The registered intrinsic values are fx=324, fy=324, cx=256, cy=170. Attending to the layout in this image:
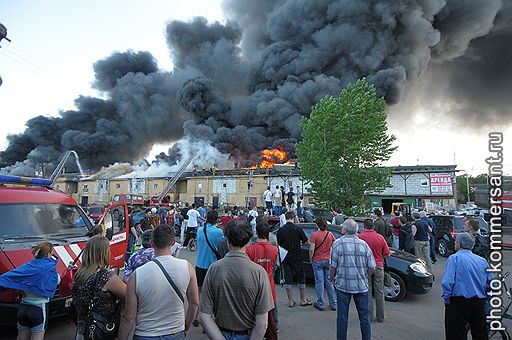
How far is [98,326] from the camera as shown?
264cm

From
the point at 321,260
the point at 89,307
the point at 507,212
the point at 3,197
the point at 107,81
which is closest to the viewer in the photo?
the point at 89,307

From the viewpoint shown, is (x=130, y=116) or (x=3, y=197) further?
(x=130, y=116)

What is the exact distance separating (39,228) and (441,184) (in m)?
27.1

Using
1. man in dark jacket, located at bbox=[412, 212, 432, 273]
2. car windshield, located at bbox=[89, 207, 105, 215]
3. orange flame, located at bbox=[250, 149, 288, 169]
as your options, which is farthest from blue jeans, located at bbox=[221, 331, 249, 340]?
orange flame, located at bbox=[250, 149, 288, 169]

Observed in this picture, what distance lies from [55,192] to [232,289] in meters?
5.30

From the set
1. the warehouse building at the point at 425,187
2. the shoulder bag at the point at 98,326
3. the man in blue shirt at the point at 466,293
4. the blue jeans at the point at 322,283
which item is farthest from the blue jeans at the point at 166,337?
the warehouse building at the point at 425,187

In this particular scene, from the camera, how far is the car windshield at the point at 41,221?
4734 mm

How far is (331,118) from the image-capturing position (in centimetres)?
1816

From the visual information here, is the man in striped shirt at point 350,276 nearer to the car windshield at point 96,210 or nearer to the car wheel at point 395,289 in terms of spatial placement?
the car wheel at point 395,289

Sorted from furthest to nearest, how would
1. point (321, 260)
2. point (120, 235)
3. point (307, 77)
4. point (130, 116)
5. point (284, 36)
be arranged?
point (130, 116)
point (284, 36)
point (307, 77)
point (120, 235)
point (321, 260)

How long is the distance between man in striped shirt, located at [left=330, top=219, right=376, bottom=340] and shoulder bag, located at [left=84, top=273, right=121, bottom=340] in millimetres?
2492

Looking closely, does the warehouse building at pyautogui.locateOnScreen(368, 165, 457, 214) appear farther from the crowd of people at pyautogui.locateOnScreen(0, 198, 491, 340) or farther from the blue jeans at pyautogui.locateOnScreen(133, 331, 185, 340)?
the blue jeans at pyautogui.locateOnScreen(133, 331, 185, 340)

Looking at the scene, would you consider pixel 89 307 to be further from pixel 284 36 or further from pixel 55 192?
pixel 284 36

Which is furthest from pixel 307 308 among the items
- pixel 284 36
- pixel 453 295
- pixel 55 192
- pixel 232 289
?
pixel 284 36
